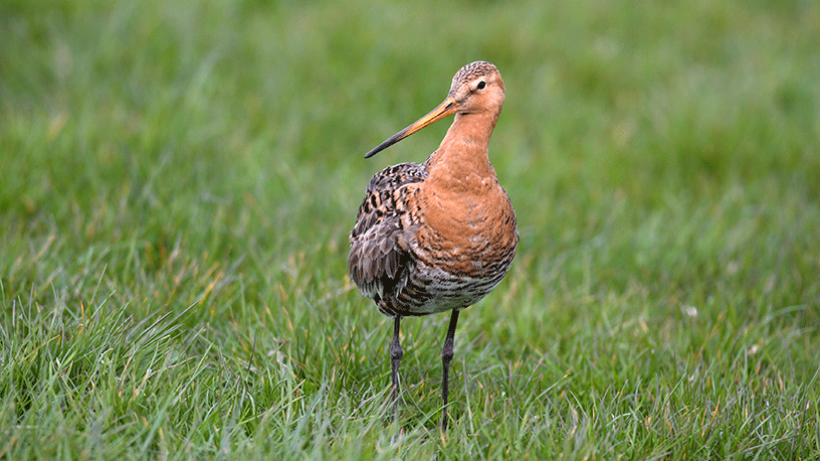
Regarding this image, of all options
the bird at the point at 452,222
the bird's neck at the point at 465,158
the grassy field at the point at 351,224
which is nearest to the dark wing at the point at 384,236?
the bird at the point at 452,222

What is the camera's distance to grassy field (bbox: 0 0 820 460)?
307 cm

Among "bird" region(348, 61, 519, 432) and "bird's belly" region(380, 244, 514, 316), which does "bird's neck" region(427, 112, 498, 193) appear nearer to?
"bird" region(348, 61, 519, 432)

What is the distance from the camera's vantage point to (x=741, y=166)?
21.2 ft

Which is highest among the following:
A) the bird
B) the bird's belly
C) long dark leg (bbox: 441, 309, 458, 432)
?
the bird

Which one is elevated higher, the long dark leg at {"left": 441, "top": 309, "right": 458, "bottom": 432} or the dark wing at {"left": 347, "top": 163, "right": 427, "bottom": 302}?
the dark wing at {"left": 347, "top": 163, "right": 427, "bottom": 302}

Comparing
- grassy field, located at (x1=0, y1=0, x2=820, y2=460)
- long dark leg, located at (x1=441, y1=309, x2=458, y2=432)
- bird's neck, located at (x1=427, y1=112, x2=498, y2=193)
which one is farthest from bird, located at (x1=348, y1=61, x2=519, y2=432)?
grassy field, located at (x1=0, y1=0, x2=820, y2=460)

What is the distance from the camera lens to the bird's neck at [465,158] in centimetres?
319

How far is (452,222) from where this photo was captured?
3139mm

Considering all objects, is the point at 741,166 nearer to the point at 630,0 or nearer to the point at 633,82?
the point at 633,82

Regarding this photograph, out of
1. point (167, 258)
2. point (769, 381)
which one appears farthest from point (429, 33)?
point (769, 381)

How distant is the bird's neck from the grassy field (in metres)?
0.98

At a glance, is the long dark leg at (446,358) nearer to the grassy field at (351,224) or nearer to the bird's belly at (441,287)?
the grassy field at (351,224)

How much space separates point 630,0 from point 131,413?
27.6 feet

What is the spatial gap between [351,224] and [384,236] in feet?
6.02
